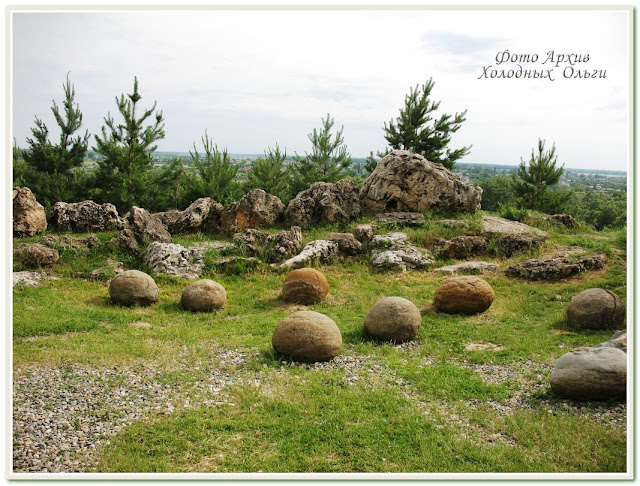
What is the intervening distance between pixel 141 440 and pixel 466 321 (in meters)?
8.71

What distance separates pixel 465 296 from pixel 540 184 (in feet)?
60.4

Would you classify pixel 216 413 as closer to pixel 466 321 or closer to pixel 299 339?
pixel 299 339

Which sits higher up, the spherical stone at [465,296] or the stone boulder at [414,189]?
the stone boulder at [414,189]

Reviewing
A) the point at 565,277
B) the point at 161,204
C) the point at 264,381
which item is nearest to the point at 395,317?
the point at 264,381

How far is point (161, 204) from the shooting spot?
26.2 meters

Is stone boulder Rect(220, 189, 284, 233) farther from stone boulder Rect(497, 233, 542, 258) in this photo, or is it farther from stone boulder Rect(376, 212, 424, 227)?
stone boulder Rect(497, 233, 542, 258)

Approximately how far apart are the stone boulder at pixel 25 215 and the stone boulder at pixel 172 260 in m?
4.65

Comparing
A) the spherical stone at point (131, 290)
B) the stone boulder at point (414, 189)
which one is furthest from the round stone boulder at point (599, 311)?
the spherical stone at point (131, 290)

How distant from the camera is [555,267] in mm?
15672

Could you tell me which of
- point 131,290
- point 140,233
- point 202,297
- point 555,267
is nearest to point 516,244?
point 555,267

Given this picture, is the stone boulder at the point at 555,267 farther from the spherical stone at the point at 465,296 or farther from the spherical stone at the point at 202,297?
the spherical stone at the point at 202,297

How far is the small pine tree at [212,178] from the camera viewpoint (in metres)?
25.4

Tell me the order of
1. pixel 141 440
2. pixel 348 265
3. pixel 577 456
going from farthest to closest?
pixel 348 265, pixel 141 440, pixel 577 456

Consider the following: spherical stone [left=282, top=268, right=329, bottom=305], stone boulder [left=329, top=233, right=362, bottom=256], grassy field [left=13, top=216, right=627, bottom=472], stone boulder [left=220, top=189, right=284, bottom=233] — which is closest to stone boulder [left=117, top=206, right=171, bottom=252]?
grassy field [left=13, top=216, right=627, bottom=472]
